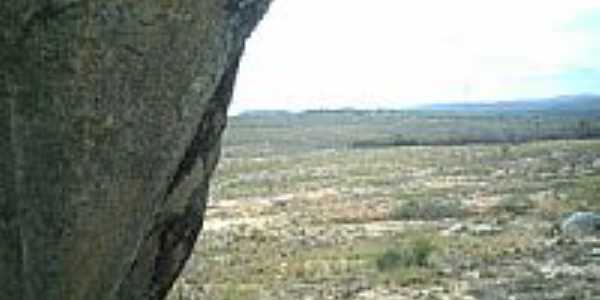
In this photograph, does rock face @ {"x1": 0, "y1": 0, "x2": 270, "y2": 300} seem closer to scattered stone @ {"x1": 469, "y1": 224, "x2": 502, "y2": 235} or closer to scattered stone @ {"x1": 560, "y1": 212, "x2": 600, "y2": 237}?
scattered stone @ {"x1": 560, "y1": 212, "x2": 600, "y2": 237}

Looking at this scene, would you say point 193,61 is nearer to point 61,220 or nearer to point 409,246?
point 61,220

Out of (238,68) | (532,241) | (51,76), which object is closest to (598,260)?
(532,241)

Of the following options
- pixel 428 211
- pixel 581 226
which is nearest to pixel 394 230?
pixel 428 211

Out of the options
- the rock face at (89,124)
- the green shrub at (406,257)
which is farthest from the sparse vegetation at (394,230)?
the rock face at (89,124)

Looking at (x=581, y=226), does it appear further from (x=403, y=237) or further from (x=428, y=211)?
(x=428, y=211)

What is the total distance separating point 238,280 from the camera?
99.1 ft

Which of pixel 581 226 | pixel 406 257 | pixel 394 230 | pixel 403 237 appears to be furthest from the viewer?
pixel 394 230

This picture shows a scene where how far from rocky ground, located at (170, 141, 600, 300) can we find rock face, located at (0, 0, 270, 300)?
15.6 metres

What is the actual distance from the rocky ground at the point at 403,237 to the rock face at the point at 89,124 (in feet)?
51.3

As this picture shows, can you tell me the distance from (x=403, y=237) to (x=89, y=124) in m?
31.3

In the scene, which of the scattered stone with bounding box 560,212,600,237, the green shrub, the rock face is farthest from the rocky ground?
the rock face

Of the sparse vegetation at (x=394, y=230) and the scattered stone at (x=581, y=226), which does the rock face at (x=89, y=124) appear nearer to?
the sparse vegetation at (x=394, y=230)

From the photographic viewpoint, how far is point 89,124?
7.85 metres

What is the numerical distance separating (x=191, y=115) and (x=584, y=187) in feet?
162
